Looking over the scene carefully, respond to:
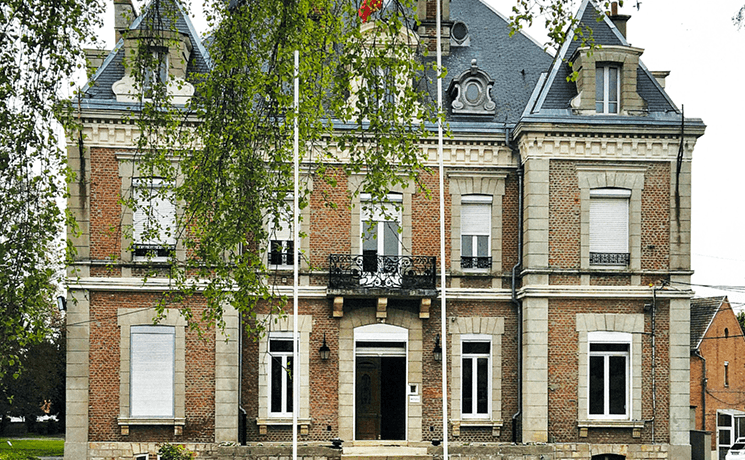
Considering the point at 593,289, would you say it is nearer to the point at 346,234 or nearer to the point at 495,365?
the point at 495,365

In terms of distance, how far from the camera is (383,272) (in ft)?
71.2

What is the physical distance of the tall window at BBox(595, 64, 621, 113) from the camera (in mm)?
21828

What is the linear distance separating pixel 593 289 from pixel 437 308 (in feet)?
11.5

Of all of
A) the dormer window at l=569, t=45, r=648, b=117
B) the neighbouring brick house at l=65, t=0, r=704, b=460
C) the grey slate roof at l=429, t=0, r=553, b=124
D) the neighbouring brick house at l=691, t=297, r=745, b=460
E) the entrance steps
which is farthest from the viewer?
the neighbouring brick house at l=691, t=297, r=745, b=460

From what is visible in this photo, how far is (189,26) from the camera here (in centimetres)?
2269

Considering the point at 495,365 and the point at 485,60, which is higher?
the point at 485,60

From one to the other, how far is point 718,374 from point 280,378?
2399 cm

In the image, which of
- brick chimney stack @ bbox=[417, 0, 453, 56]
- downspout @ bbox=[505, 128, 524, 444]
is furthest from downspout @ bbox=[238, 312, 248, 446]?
brick chimney stack @ bbox=[417, 0, 453, 56]

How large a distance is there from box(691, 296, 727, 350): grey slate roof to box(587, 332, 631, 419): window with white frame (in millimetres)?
17741

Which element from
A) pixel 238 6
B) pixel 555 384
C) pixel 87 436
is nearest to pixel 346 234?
pixel 555 384

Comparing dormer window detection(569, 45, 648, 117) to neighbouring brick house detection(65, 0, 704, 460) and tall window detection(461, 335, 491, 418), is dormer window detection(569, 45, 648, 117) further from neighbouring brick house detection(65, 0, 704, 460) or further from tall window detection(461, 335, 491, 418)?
tall window detection(461, 335, 491, 418)

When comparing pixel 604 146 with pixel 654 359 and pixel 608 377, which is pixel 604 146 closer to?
pixel 654 359

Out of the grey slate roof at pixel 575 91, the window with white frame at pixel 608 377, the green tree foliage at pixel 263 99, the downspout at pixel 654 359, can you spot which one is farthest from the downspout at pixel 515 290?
the green tree foliage at pixel 263 99

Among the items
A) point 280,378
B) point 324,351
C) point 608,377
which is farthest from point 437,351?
point 608,377
